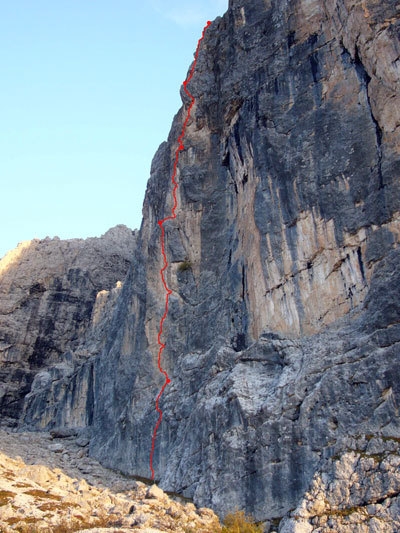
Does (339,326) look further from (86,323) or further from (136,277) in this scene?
(86,323)

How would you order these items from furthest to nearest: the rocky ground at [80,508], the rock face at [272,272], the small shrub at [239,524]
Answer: the rock face at [272,272]
the small shrub at [239,524]
the rocky ground at [80,508]

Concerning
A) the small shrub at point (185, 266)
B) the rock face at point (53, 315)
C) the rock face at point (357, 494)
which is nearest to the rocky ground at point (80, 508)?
the rock face at point (357, 494)

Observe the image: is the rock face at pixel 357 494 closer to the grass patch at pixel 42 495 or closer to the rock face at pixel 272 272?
the rock face at pixel 272 272

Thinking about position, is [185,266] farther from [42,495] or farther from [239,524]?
[239,524]

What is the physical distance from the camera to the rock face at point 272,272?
2438 centimetres

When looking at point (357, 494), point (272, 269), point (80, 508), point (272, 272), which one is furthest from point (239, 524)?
point (272, 269)

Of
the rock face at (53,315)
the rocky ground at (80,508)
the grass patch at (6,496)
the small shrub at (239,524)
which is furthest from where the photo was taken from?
the rock face at (53,315)

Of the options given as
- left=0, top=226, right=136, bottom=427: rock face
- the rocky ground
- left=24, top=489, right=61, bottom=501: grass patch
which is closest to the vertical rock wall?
the rocky ground

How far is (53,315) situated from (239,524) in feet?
157

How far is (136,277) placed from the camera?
4616cm

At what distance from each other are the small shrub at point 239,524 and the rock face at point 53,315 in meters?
30.0

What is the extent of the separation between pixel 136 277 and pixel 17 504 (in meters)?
24.9

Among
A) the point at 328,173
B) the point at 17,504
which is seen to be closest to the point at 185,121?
the point at 328,173

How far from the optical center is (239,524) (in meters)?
22.7
